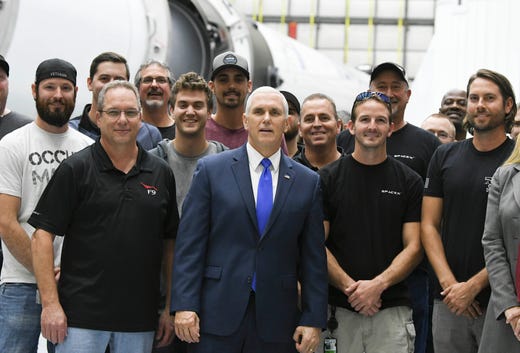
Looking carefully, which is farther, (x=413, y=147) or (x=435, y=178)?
(x=413, y=147)

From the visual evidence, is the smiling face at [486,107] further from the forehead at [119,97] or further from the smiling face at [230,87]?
the forehead at [119,97]

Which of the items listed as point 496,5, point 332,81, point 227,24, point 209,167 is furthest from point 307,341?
point 332,81

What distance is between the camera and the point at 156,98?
5816mm

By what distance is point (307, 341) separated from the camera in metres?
4.19

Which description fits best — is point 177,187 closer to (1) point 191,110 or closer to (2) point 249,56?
(1) point 191,110

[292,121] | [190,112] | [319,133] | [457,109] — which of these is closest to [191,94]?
[190,112]

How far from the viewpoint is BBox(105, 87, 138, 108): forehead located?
4.32m

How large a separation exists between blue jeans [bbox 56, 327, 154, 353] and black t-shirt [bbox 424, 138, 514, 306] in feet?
6.15

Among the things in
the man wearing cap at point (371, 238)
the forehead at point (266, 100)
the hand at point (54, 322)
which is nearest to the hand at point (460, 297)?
the man wearing cap at point (371, 238)

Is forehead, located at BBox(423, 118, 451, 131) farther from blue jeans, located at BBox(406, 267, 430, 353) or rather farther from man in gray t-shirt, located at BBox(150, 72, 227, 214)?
man in gray t-shirt, located at BBox(150, 72, 227, 214)

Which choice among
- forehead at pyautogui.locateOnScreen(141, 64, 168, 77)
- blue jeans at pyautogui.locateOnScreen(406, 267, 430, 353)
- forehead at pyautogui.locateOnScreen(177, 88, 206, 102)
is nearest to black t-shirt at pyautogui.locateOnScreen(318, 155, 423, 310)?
blue jeans at pyautogui.locateOnScreen(406, 267, 430, 353)

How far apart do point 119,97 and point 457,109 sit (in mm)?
4058

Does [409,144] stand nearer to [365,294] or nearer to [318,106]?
[318,106]

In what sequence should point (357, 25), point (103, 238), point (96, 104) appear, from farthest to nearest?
point (357, 25) < point (96, 104) < point (103, 238)
